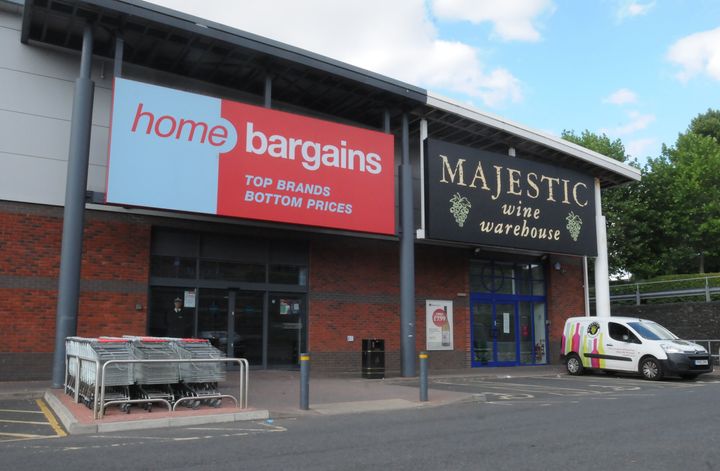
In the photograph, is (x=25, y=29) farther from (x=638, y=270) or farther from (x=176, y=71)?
(x=638, y=270)

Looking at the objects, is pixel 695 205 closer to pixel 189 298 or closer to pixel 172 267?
pixel 189 298

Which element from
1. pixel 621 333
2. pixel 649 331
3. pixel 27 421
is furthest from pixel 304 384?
pixel 649 331

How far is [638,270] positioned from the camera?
36719 mm

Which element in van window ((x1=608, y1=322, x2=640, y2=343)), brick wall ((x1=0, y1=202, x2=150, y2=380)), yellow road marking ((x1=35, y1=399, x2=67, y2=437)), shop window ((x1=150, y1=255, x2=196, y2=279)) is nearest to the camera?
yellow road marking ((x1=35, y1=399, x2=67, y2=437))

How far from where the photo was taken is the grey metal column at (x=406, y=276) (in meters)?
17.8

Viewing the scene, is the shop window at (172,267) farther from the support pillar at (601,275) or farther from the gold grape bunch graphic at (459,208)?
the support pillar at (601,275)

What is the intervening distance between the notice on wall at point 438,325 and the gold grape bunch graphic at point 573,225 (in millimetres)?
5218

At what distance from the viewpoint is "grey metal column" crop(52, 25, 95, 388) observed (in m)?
13.1

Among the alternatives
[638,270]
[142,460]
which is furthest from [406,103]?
[638,270]

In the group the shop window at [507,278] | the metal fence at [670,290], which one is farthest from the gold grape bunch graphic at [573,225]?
the metal fence at [670,290]

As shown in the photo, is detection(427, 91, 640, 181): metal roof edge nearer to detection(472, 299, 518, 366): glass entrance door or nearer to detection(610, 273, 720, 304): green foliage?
detection(472, 299, 518, 366): glass entrance door

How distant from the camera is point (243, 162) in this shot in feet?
51.4

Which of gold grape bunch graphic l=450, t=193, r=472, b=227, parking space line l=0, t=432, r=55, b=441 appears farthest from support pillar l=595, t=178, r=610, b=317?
parking space line l=0, t=432, r=55, b=441

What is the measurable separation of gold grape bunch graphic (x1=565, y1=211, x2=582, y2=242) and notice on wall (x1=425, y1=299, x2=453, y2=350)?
17.1 ft
